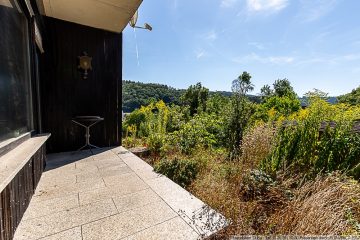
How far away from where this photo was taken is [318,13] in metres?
3.84

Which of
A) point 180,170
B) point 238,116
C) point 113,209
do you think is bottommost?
point 113,209

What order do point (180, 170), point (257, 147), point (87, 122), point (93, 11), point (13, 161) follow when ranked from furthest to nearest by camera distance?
point (87, 122) < point (93, 11) < point (257, 147) < point (180, 170) < point (13, 161)

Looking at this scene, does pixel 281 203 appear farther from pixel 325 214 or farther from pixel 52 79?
pixel 52 79

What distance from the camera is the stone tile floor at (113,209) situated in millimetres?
1488

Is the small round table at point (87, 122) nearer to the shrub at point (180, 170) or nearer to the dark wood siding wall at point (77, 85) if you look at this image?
the dark wood siding wall at point (77, 85)

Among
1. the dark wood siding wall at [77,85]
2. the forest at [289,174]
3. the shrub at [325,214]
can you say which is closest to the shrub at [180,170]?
the forest at [289,174]

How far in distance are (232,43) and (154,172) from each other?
19.4 ft

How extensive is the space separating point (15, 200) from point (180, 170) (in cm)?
179

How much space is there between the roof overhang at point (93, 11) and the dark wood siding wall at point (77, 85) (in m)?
0.28

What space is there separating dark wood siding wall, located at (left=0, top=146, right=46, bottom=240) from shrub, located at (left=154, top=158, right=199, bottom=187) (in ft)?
5.04

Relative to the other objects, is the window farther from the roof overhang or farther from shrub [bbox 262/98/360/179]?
shrub [bbox 262/98/360/179]

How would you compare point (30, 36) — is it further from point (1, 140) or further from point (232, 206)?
point (232, 206)

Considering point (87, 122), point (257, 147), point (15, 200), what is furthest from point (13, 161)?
point (257, 147)

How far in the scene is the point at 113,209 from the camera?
1.83 m
